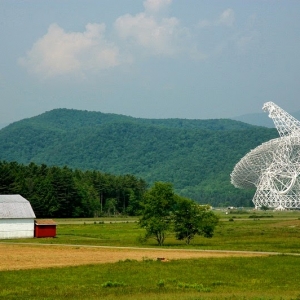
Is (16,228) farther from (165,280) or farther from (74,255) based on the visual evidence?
(165,280)

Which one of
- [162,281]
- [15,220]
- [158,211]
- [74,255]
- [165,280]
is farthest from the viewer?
[15,220]

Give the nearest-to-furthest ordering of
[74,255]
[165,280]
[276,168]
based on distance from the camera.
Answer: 1. [165,280]
2. [74,255]
3. [276,168]

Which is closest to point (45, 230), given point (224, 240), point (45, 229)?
point (45, 229)

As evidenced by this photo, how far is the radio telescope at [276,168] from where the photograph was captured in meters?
118

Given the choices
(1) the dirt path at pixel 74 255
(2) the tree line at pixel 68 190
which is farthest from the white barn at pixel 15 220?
(2) the tree line at pixel 68 190

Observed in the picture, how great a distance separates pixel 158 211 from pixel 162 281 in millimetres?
30424

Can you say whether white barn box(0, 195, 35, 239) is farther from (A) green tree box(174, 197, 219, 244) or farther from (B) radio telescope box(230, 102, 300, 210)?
(B) radio telescope box(230, 102, 300, 210)

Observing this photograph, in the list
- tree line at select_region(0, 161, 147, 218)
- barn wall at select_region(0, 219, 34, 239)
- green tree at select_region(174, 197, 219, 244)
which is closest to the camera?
green tree at select_region(174, 197, 219, 244)

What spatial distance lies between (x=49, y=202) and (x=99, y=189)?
33.3 meters

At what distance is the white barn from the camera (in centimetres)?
6881

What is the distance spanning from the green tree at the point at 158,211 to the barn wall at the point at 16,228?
14228 millimetres

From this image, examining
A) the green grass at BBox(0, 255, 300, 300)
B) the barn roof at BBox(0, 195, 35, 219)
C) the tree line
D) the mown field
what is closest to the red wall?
the barn roof at BBox(0, 195, 35, 219)

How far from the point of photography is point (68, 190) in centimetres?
12206

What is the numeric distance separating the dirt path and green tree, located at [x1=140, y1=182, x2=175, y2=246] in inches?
322
